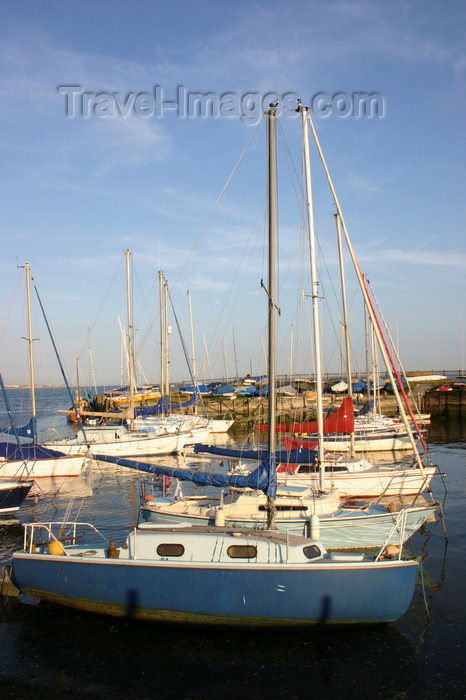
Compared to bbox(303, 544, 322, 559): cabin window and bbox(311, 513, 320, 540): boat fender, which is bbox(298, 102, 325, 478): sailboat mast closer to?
bbox(311, 513, 320, 540): boat fender

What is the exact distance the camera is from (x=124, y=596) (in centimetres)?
1220

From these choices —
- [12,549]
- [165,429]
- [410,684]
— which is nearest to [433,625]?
[410,684]

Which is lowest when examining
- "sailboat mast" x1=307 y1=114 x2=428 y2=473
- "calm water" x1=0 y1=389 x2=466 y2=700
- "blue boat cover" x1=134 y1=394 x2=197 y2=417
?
"calm water" x1=0 y1=389 x2=466 y2=700

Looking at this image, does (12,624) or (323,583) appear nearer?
(323,583)

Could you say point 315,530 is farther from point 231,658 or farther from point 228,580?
point 231,658

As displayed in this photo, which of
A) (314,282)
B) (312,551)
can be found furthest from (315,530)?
(314,282)

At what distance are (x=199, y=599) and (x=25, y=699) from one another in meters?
3.94

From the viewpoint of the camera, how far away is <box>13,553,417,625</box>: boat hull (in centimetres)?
1136

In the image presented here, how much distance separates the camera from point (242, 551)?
39.6 ft

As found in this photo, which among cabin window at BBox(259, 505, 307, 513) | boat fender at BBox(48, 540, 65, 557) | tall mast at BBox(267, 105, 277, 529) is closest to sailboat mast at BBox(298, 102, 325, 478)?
cabin window at BBox(259, 505, 307, 513)

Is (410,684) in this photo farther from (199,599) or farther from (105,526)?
(105,526)

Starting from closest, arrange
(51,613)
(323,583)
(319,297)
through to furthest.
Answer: (323,583) → (51,613) → (319,297)

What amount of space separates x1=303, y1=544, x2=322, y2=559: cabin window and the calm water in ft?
5.61

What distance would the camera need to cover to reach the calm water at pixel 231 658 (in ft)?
32.8
